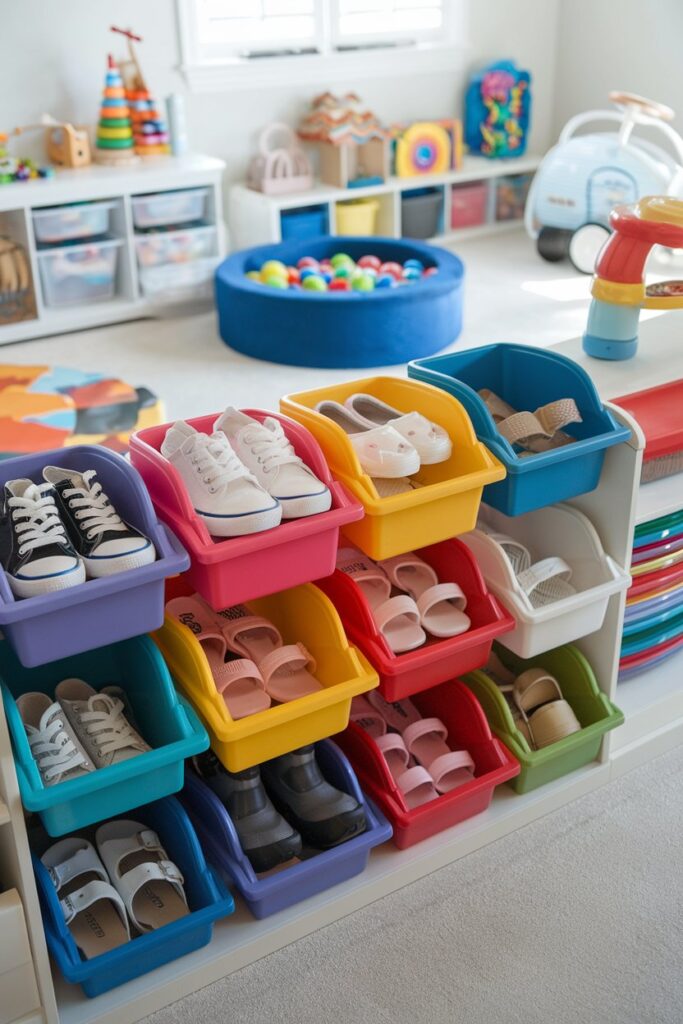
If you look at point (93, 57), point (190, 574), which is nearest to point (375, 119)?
point (93, 57)

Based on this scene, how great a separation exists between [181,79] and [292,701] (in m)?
3.80

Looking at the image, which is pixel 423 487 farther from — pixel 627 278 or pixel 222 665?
pixel 627 278

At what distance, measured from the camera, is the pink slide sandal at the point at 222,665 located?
150cm

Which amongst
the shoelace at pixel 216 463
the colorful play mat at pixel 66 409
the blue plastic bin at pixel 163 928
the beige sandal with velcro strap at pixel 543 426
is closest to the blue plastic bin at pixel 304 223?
the colorful play mat at pixel 66 409

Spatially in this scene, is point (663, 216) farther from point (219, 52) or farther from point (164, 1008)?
point (219, 52)

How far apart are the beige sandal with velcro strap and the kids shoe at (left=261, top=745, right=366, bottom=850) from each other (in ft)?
1.89

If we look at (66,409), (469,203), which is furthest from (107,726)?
(469,203)

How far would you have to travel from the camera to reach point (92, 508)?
1393 millimetres

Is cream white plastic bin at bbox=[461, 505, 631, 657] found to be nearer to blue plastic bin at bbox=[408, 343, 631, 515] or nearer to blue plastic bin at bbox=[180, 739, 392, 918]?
blue plastic bin at bbox=[408, 343, 631, 515]

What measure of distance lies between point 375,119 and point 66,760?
4069 millimetres

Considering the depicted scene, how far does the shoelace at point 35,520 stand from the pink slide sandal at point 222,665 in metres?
0.26

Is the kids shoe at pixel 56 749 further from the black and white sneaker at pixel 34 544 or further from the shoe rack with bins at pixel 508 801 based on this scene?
the black and white sneaker at pixel 34 544

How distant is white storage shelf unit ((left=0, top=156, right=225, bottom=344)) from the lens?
3988 millimetres

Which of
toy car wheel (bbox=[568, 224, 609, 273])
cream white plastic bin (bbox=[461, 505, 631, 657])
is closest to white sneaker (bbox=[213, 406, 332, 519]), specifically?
cream white plastic bin (bbox=[461, 505, 631, 657])
